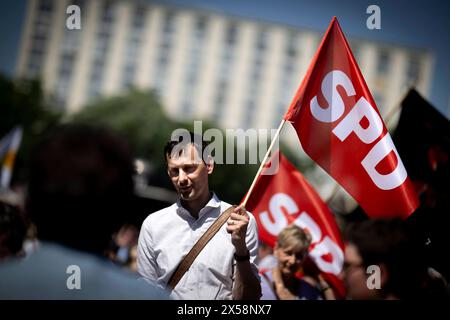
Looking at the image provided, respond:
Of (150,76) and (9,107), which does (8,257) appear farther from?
(150,76)

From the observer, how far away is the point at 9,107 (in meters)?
22.8

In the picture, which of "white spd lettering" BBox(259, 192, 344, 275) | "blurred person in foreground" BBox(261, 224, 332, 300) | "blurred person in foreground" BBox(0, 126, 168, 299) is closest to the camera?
"blurred person in foreground" BBox(0, 126, 168, 299)

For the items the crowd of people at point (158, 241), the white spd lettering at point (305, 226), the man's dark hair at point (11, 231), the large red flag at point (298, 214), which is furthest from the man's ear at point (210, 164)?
the white spd lettering at point (305, 226)

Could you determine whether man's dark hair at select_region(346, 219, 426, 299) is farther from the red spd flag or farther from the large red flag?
the large red flag

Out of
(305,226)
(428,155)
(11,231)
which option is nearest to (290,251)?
(305,226)

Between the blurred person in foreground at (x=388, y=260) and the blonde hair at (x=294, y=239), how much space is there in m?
1.00

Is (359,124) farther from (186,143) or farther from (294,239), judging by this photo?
(186,143)

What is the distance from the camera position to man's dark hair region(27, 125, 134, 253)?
1.38 m

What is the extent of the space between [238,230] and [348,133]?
1019mm

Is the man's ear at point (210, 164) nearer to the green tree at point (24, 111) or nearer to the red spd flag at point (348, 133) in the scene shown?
the red spd flag at point (348, 133)

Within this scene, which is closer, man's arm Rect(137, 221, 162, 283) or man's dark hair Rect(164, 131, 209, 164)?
man's arm Rect(137, 221, 162, 283)

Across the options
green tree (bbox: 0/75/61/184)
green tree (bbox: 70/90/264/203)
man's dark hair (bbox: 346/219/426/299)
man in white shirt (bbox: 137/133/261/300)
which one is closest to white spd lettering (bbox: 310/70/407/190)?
man's dark hair (bbox: 346/219/426/299)

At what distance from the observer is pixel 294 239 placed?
2.99 meters

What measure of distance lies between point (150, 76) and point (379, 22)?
41.5 meters
